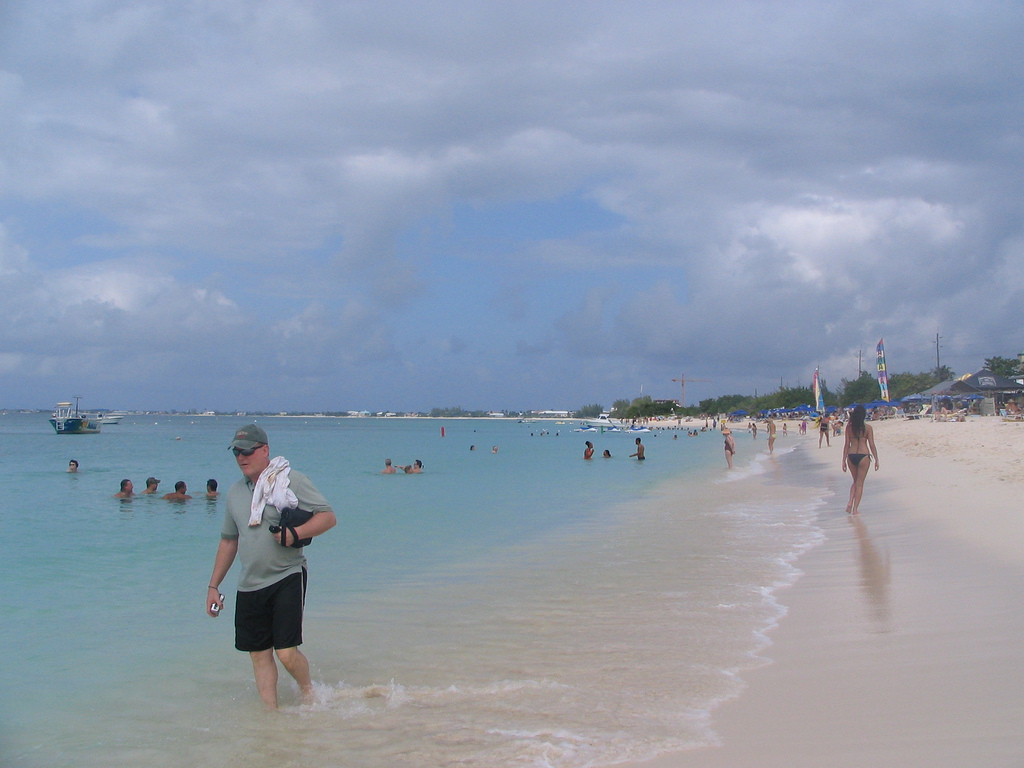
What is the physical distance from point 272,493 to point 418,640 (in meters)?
2.72

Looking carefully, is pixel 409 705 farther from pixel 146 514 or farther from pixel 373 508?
pixel 146 514

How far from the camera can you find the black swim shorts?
4.23m

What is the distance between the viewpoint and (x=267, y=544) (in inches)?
165

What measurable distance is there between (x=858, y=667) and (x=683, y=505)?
38.8 feet

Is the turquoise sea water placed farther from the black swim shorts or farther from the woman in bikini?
the woman in bikini

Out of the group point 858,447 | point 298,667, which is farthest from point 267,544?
point 858,447

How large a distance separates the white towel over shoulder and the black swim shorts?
1.41 feet

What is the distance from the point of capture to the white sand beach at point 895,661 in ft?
11.5

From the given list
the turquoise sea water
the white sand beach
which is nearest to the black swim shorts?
the turquoise sea water

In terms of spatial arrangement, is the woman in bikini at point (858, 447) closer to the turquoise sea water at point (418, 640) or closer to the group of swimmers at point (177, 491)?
the turquoise sea water at point (418, 640)

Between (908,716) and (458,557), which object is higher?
(908,716)

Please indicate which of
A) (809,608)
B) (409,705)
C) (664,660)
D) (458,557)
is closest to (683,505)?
(458,557)

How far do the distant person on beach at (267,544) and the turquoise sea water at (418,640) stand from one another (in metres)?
0.63

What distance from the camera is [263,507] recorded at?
4195 millimetres
